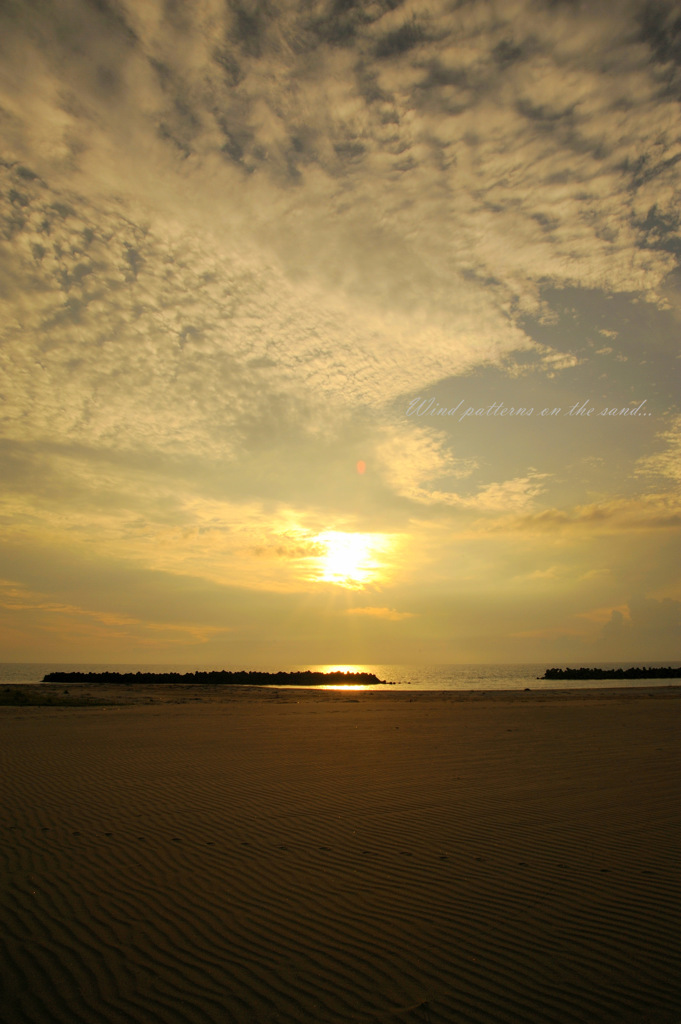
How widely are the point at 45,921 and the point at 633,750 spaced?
14.3 metres

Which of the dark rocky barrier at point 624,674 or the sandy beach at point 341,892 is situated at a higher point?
the dark rocky barrier at point 624,674

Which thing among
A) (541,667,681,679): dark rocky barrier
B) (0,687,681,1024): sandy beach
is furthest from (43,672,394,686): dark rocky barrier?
(0,687,681,1024): sandy beach

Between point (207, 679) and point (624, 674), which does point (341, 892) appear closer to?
point (207, 679)

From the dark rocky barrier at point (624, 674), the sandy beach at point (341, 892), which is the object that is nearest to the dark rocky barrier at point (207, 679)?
the dark rocky barrier at point (624, 674)

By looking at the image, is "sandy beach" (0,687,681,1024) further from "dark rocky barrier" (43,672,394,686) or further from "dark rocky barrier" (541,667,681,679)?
"dark rocky barrier" (541,667,681,679)

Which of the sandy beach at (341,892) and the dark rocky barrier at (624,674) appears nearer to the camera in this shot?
the sandy beach at (341,892)

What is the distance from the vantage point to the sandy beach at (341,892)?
427cm

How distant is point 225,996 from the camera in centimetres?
428

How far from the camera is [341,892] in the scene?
607cm

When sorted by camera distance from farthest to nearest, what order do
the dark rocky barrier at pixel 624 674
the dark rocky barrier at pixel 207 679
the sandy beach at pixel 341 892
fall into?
1. the dark rocky barrier at pixel 624 674
2. the dark rocky barrier at pixel 207 679
3. the sandy beach at pixel 341 892

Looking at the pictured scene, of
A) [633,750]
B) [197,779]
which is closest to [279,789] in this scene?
[197,779]

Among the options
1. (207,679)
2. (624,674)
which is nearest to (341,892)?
(207,679)

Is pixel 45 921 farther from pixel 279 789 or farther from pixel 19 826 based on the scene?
pixel 279 789

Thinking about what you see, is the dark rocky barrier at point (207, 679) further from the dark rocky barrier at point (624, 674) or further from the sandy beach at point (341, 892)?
the sandy beach at point (341, 892)
